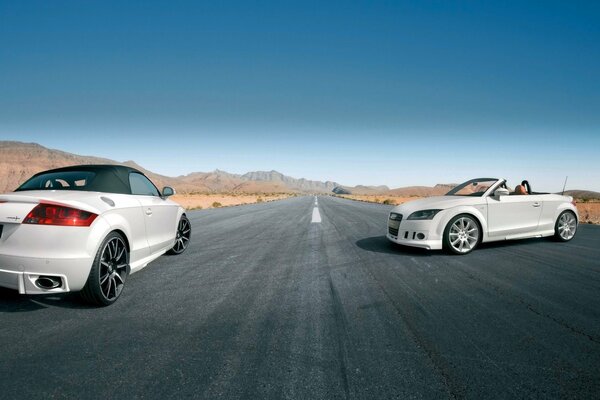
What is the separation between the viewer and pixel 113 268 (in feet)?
11.1

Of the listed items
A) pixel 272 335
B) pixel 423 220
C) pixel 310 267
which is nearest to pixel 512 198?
pixel 423 220

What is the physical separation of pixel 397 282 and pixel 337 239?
3478mm

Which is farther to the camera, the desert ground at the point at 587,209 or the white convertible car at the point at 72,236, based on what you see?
the desert ground at the point at 587,209

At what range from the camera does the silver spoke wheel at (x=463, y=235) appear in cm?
554

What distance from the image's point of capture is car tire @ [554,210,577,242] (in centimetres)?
682

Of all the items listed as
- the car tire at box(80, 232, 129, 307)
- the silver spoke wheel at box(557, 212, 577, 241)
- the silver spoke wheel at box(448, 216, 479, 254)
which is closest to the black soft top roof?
the car tire at box(80, 232, 129, 307)

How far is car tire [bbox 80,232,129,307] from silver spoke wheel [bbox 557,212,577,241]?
8.73 m

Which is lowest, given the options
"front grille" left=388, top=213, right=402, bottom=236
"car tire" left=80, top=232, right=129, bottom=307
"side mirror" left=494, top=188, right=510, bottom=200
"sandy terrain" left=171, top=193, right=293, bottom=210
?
"sandy terrain" left=171, top=193, right=293, bottom=210

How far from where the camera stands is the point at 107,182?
3.91 m

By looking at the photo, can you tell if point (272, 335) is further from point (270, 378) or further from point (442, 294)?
point (442, 294)

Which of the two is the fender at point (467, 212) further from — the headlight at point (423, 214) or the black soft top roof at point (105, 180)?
the black soft top roof at point (105, 180)

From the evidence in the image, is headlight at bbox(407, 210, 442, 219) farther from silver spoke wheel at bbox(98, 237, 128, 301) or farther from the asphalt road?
silver spoke wheel at bbox(98, 237, 128, 301)

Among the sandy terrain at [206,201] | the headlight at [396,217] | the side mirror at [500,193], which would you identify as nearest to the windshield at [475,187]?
the side mirror at [500,193]

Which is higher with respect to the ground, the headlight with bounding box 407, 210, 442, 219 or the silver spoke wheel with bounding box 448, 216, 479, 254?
the headlight with bounding box 407, 210, 442, 219
